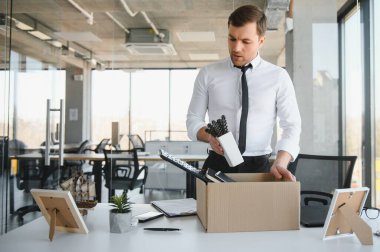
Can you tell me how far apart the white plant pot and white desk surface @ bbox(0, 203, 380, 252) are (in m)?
0.02

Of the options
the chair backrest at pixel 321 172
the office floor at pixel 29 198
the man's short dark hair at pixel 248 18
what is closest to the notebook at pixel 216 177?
the man's short dark hair at pixel 248 18

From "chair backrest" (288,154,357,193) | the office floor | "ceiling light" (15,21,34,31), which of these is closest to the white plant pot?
the office floor

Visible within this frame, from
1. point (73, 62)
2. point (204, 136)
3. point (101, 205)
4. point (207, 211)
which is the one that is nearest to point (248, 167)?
point (204, 136)

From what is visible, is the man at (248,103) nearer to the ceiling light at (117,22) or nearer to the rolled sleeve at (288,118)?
the rolled sleeve at (288,118)

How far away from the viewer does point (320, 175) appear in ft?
9.28

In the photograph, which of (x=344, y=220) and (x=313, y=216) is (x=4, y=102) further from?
(x=344, y=220)

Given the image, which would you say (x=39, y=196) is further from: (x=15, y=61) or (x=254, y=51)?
(x=15, y=61)

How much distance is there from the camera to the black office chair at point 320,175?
2758mm

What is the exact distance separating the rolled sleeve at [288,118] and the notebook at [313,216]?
25 centimetres

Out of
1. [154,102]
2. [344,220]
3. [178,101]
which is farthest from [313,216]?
[154,102]

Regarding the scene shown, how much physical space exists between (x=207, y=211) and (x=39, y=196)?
23.0 inches

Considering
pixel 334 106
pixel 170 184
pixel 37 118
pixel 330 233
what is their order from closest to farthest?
pixel 330 233 → pixel 334 106 → pixel 37 118 → pixel 170 184

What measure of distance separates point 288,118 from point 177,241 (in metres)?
0.78

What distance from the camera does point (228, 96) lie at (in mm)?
1811
